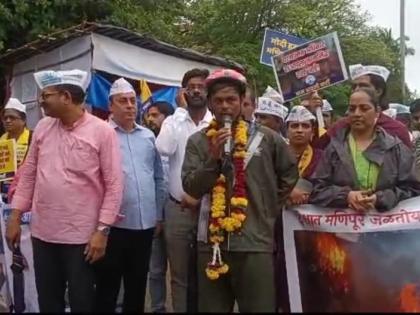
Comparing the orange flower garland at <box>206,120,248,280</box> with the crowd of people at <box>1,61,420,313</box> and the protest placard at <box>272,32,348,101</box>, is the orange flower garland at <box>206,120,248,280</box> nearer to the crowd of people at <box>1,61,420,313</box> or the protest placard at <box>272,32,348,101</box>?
the crowd of people at <box>1,61,420,313</box>

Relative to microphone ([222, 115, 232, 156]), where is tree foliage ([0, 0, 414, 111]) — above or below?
above

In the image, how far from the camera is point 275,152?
14.6 ft

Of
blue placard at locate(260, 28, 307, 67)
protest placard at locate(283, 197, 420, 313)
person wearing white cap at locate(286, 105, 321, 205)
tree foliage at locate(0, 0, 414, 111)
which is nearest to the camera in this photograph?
protest placard at locate(283, 197, 420, 313)

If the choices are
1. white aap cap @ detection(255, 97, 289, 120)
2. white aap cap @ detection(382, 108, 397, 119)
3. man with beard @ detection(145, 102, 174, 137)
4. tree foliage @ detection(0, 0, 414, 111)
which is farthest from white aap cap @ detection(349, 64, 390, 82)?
tree foliage @ detection(0, 0, 414, 111)

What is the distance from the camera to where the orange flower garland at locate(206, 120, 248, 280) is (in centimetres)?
428

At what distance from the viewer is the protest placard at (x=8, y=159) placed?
6199 millimetres

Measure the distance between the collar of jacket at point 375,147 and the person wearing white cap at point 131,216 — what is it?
1.34m

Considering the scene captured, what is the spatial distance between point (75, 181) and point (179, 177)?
1.15 m

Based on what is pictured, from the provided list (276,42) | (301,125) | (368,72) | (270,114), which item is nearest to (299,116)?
(301,125)

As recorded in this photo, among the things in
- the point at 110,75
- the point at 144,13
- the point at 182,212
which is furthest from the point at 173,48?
the point at 182,212

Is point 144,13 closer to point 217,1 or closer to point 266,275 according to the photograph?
point 266,275

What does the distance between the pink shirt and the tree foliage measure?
287 inches

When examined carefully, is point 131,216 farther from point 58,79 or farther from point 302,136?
point 302,136

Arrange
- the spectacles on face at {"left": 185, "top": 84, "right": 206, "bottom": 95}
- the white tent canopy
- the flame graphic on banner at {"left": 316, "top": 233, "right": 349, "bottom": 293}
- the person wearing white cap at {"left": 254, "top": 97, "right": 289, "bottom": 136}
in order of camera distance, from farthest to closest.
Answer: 1. the white tent canopy
2. the person wearing white cap at {"left": 254, "top": 97, "right": 289, "bottom": 136}
3. the spectacles on face at {"left": 185, "top": 84, "right": 206, "bottom": 95}
4. the flame graphic on banner at {"left": 316, "top": 233, "right": 349, "bottom": 293}
